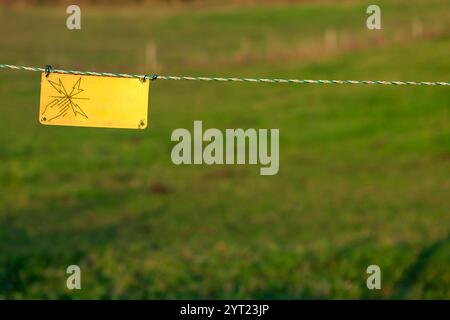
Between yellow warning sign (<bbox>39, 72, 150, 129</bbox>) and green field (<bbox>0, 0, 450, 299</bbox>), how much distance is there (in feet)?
8.55

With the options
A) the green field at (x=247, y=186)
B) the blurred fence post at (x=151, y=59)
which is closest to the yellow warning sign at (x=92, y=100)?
the green field at (x=247, y=186)

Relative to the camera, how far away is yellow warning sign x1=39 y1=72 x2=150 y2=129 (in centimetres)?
392

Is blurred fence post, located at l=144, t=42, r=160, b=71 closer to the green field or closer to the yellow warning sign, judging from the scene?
the green field

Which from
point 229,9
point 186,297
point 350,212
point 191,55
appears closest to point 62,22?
point 229,9

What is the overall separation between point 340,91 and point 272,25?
17357 millimetres

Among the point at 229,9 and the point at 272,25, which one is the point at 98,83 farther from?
the point at 229,9

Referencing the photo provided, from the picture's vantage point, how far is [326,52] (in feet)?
79.4

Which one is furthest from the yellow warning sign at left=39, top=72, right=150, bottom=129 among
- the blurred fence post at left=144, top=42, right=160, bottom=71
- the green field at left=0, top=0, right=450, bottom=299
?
the blurred fence post at left=144, top=42, right=160, bottom=71

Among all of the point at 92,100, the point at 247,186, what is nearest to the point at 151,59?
the point at 247,186

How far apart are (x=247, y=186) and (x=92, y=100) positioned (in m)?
8.43

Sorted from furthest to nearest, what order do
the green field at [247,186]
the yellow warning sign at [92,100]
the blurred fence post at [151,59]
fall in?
the blurred fence post at [151,59], the green field at [247,186], the yellow warning sign at [92,100]

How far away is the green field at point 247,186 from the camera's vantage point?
7340mm

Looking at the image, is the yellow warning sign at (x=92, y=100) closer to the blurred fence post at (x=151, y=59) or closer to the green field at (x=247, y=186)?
the green field at (x=247, y=186)

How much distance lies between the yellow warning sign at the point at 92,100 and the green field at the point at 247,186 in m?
2.60
